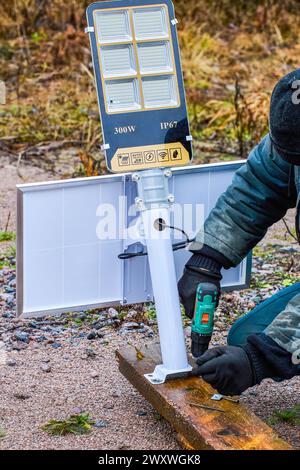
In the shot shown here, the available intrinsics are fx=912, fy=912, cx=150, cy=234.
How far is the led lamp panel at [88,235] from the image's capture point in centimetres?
325

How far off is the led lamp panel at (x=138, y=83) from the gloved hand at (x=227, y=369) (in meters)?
0.74

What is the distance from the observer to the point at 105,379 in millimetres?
3500

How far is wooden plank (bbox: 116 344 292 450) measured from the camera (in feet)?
8.81

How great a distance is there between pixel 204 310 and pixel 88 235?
23.6 inches

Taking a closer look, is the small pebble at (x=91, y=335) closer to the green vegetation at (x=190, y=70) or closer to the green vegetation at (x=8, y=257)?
the green vegetation at (x=8, y=257)

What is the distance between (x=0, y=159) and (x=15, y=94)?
1326mm

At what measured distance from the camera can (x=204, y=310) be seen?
2992 millimetres

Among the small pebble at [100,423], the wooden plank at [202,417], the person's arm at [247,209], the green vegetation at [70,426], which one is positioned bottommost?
the small pebble at [100,423]

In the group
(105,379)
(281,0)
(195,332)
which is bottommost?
(105,379)

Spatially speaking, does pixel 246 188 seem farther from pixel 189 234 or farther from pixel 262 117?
pixel 262 117

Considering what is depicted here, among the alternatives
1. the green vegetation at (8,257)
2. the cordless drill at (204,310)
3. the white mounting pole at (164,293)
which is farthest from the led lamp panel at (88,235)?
the green vegetation at (8,257)

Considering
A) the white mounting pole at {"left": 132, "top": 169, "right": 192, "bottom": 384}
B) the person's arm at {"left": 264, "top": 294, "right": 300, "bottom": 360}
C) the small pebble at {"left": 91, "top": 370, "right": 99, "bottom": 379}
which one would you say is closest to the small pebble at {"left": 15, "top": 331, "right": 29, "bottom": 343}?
the small pebble at {"left": 91, "top": 370, "right": 99, "bottom": 379}

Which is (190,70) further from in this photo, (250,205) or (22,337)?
(250,205)

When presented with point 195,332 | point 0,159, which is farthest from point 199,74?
point 195,332
